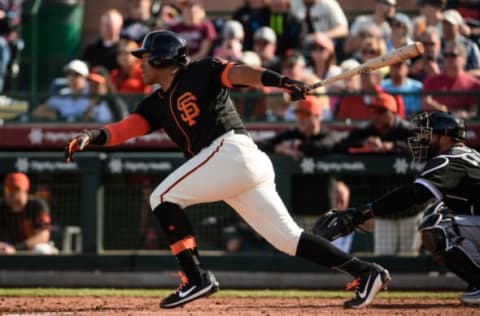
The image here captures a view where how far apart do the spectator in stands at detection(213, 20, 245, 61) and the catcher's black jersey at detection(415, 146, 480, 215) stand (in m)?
4.84

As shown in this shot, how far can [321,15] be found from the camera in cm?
1286

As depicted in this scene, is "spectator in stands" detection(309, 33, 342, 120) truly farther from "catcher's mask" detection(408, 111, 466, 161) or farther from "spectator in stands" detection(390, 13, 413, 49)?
"catcher's mask" detection(408, 111, 466, 161)

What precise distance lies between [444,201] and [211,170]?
6.11 feet

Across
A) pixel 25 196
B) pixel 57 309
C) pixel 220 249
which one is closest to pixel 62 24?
pixel 25 196

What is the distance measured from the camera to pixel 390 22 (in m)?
12.5

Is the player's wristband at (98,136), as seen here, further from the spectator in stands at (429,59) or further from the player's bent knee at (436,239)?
the spectator in stands at (429,59)

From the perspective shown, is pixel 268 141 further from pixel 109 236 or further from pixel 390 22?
pixel 390 22

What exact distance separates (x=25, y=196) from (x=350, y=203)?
319 centimetres

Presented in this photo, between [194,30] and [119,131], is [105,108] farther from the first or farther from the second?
[119,131]

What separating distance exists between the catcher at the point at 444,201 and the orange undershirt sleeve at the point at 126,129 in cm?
136

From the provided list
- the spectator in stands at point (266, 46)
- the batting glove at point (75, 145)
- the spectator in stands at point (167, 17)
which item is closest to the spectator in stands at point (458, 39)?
the spectator in stands at point (266, 46)

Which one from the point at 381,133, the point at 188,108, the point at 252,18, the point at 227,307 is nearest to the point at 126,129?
the point at 188,108

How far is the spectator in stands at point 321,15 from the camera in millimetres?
12836

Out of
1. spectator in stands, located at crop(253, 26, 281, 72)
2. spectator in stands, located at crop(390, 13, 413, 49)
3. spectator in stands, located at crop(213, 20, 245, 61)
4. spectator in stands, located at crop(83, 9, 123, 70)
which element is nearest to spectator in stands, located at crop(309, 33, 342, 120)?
spectator in stands, located at crop(253, 26, 281, 72)
